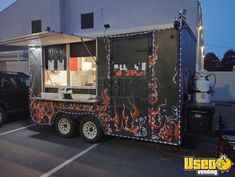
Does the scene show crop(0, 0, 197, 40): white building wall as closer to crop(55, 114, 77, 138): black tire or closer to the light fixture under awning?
the light fixture under awning

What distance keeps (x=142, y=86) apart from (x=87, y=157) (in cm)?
199

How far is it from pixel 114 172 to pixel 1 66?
682 inches

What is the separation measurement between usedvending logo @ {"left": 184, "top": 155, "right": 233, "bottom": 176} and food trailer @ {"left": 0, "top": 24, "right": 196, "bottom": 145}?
20.9 inches

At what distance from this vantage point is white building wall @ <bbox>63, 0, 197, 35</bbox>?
14.0m

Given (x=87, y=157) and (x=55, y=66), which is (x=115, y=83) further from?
(x=55, y=66)

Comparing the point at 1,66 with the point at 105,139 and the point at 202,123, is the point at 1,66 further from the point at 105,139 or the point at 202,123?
the point at 202,123

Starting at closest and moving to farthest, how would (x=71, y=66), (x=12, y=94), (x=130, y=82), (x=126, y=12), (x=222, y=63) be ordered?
(x=130, y=82), (x=71, y=66), (x=12, y=94), (x=126, y=12), (x=222, y=63)

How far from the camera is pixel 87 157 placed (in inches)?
205

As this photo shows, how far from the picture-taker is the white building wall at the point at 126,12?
1404 centimetres

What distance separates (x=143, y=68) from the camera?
5.28 metres

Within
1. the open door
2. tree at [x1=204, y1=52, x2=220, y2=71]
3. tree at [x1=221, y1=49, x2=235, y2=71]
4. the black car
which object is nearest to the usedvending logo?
the open door

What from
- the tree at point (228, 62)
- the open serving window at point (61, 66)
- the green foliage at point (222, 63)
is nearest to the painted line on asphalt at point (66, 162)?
the open serving window at point (61, 66)

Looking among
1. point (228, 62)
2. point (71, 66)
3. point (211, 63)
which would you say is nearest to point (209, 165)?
point (71, 66)

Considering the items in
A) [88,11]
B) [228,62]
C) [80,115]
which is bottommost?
[80,115]
